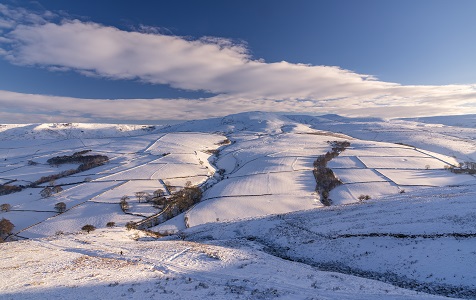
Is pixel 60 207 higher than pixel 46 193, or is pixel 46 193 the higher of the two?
pixel 46 193

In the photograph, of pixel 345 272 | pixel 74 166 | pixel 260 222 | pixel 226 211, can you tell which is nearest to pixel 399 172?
pixel 226 211

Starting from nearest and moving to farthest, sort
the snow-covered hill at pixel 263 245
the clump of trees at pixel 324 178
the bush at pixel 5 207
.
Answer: the snow-covered hill at pixel 263 245 → the bush at pixel 5 207 → the clump of trees at pixel 324 178

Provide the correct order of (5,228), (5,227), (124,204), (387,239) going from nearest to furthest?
(387,239), (5,228), (5,227), (124,204)

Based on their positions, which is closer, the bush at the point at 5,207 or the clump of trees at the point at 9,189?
the bush at the point at 5,207

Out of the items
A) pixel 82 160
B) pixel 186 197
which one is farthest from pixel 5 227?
pixel 82 160

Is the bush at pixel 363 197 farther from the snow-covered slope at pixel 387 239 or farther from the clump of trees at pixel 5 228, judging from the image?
the clump of trees at pixel 5 228

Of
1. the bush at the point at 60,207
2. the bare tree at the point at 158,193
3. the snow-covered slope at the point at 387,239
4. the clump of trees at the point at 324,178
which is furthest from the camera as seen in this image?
the bare tree at the point at 158,193

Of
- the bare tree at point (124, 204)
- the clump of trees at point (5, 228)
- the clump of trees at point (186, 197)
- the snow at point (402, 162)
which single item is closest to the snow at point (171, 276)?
the clump of trees at point (5, 228)

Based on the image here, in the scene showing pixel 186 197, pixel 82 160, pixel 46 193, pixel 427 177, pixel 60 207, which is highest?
pixel 82 160

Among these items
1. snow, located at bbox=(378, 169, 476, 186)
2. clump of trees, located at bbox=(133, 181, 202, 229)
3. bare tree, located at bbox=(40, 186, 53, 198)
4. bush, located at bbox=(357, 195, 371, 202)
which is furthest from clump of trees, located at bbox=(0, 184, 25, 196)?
snow, located at bbox=(378, 169, 476, 186)

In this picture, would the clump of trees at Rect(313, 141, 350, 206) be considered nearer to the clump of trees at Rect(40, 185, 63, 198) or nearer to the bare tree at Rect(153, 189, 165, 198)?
the bare tree at Rect(153, 189, 165, 198)

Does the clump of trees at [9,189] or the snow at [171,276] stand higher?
→ the snow at [171,276]

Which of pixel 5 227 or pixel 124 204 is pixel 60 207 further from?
pixel 124 204
